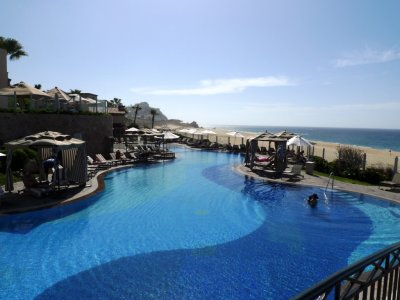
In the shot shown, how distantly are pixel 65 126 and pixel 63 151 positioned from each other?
6166mm

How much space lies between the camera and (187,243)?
9648mm

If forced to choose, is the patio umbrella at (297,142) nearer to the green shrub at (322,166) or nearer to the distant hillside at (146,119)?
the green shrub at (322,166)

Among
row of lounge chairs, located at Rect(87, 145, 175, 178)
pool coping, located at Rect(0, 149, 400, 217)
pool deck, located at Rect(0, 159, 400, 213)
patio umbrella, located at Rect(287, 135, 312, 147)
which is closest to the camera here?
pool deck, located at Rect(0, 159, 400, 213)

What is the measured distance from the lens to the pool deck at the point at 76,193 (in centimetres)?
1170

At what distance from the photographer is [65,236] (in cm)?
987

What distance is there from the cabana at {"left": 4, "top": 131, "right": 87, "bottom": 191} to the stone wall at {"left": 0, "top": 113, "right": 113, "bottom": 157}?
3.42 meters

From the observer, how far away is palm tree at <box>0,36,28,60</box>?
33.0 metres

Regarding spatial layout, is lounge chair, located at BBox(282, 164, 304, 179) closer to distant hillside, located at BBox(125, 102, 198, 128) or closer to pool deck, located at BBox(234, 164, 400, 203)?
pool deck, located at BBox(234, 164, 400, 203)

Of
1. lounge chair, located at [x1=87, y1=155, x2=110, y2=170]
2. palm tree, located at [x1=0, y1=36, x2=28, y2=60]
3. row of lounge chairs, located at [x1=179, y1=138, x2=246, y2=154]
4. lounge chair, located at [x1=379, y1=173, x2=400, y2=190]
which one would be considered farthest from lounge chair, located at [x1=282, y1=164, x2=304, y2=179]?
palm tree, located at [x1=0, y1=36, x2=28, y2=60]

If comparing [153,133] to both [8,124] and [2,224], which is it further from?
[2,224]

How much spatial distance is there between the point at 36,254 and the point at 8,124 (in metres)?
12.5

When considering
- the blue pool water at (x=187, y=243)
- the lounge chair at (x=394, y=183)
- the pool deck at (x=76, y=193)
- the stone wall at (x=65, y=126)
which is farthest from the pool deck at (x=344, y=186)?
the stone wall at (x=65, y=126)

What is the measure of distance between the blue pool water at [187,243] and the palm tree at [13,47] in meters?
Answer: 27.0

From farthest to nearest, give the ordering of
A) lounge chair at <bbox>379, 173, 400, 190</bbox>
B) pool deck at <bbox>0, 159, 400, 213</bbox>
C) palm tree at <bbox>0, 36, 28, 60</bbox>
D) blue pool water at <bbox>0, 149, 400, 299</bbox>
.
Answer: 1. palm tree at <bbox>0, 36, 28, 60</bbox>
2. lounge chair at <bbox>379, 173, 400, 190</bbox>
3. pool deck at <bbox>0, 159, 400, 213</bbox>
4. blue pool water at <bbox>0, 149, 400, 299</bbox>
